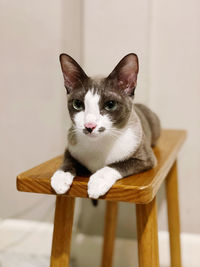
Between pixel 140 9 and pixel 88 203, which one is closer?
pixel 140 9

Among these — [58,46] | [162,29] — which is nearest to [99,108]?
[58,46]

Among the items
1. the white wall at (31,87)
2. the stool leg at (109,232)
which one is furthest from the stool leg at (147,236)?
the white wall at (31,87)

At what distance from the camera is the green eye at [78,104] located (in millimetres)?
705

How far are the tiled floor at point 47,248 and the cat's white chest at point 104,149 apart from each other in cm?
63

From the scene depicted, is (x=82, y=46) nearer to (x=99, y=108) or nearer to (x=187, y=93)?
(x=187, y=93)

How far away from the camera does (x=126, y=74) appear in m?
0.72

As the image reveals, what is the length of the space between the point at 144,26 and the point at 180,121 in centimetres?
38

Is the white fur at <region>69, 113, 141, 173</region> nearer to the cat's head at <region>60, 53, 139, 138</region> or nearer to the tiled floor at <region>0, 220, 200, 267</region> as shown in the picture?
the cat's head at <region>60, 53, 139, 138</region>

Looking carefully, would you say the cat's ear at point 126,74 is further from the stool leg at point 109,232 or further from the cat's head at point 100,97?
the stool leg at point 109,232

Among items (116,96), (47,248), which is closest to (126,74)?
(116,96)

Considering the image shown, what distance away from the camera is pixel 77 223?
139cm

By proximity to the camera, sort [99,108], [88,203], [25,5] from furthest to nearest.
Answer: [88,203] < [25,5] < [99,108]

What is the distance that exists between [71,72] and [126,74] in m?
0.12

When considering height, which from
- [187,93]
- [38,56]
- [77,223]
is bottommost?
[77,223]
